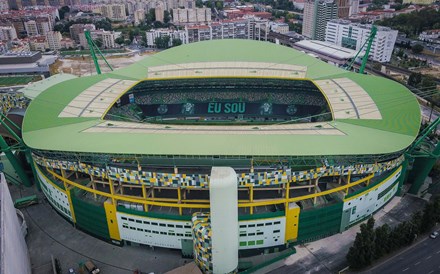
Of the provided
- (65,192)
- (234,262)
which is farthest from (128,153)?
(234,262)

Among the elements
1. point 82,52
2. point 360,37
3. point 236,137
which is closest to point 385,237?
point 236,137

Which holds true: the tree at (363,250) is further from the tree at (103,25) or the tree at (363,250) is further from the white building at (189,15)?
the tree at (103,25)

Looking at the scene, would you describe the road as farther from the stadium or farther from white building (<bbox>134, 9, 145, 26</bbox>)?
white building (<bbox>134, 9, 145, 26</bbox>)

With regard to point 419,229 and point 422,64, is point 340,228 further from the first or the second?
point 422,64

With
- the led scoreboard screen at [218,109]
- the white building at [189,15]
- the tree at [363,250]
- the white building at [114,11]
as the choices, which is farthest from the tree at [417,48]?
the white building at [114,11]

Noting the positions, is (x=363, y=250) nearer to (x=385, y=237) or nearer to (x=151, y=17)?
(x=385, y=237)

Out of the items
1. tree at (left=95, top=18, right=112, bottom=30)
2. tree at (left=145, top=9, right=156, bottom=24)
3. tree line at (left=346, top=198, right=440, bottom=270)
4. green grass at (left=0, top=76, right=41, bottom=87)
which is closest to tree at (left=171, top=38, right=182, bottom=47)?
tree at (left=145, top=9, right=156, bottom=24)
